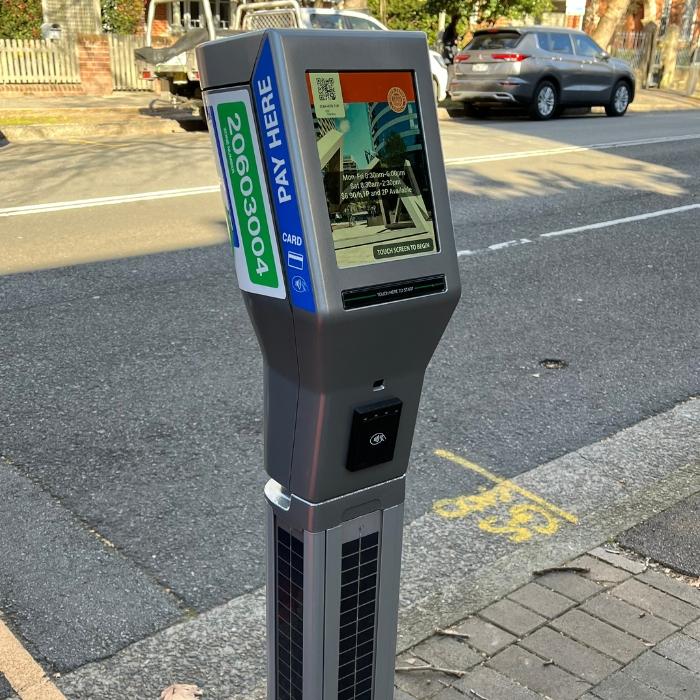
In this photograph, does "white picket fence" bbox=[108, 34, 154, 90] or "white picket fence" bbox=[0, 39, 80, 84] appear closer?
"white picket fence" bbox=[0, 39, 80, 84]

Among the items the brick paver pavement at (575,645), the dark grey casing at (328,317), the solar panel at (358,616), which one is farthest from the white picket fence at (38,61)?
the solar panel at (358,616)

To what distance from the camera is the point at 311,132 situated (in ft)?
5.32

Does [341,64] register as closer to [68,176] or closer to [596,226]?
[596,226]

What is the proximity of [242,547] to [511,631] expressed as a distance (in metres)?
1.07

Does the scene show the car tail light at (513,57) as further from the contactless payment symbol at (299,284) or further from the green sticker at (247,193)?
the contactless payment symbol at (299,284)

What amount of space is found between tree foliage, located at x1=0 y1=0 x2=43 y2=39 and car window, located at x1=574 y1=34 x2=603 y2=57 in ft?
43.4

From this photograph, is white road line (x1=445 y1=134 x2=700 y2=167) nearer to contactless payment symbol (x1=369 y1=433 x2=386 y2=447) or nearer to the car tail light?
the car tail light

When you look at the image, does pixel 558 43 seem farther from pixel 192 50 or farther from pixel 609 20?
pixel 609 20

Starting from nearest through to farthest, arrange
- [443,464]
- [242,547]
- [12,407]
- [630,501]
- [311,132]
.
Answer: [311,132] < [242,547] < [630,501] < [443,464] < [12,407]

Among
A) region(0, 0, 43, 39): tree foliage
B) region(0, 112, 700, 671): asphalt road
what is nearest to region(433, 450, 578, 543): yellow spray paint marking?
region(0, 112, 700, 671): asphalt road

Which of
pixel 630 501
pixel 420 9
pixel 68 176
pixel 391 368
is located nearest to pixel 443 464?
pixel 630 501

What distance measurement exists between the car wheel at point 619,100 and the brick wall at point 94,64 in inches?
441

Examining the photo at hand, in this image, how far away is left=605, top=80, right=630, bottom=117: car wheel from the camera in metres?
20.6

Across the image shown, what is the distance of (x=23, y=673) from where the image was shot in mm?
2766
